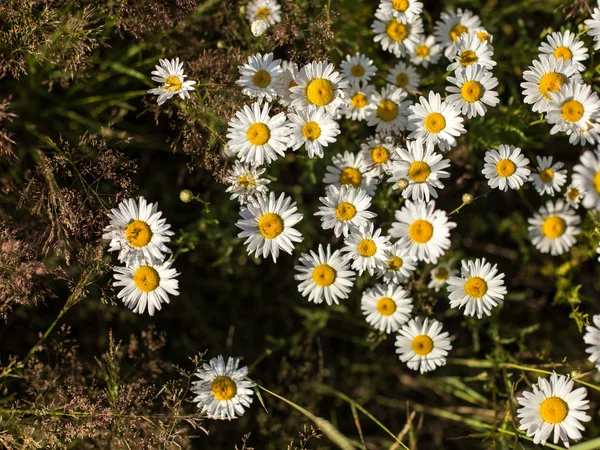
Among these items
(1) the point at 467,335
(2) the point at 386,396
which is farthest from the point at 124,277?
(1) the point at 467,335

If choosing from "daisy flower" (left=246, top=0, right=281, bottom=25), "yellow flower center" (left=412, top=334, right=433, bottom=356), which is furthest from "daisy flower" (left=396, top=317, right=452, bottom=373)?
"daisy flower" (left=246, top=0, right=281, bottom=25)

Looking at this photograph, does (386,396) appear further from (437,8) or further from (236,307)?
(437,8)

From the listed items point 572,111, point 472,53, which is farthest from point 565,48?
point 472,53

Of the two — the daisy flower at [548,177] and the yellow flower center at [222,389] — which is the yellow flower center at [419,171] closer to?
the daisy flower at [548,177]

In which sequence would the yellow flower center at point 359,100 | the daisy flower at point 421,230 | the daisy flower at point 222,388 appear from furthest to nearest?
1. the yellow flower center at point 359,100
2. the daisy flower at point 222,388
3. the daisy flower at point 421,230

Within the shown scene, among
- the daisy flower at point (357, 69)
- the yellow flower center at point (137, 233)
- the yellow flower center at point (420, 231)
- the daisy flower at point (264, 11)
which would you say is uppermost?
the daisy flower at point (264, 11)

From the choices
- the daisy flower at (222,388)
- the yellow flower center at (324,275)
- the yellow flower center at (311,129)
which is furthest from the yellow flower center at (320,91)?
the daisy flower at (222,388)
